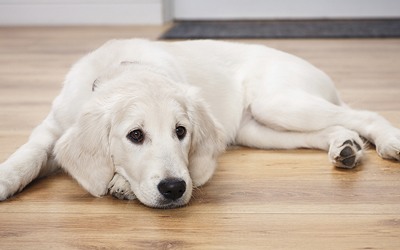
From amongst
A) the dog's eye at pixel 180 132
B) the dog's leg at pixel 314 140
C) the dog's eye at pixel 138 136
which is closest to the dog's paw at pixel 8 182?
the dog's eye at pixel 138 136

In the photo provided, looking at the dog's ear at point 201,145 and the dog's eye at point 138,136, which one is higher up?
the dog's eye at point 138,136

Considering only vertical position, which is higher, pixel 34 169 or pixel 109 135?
pixel 109 135

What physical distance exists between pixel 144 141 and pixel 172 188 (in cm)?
19

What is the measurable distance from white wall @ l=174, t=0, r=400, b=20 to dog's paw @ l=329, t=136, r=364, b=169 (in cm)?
449

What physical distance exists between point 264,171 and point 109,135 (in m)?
0.65

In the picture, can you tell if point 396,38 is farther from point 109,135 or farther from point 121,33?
point 109,135

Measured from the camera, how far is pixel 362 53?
16.9ft

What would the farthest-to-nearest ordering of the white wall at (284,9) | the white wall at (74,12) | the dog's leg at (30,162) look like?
the white wall at (74,12), the white wall at (284,9), the dog's leg at (30,162)

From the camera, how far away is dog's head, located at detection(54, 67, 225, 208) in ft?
6.54

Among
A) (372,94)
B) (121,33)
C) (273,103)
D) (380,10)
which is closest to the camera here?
(273,103)

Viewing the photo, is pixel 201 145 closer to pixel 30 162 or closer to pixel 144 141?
pixel 144 141

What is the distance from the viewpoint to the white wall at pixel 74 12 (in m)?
6.94

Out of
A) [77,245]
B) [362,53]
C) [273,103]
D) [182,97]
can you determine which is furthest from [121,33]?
[77,245]

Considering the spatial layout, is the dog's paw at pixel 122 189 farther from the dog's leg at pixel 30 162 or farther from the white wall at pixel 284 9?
the white wall at pixel 284 9
